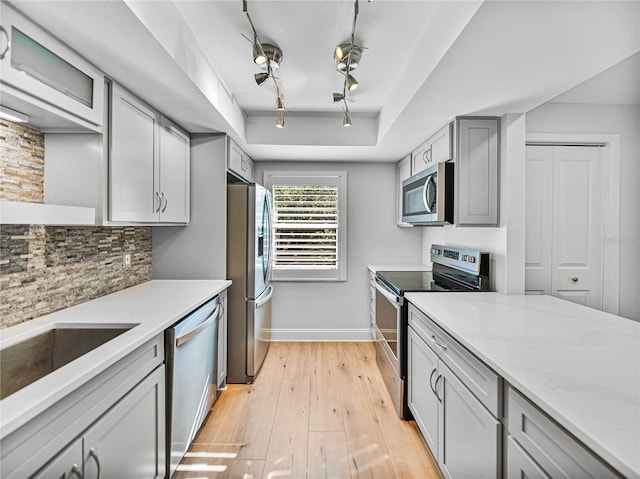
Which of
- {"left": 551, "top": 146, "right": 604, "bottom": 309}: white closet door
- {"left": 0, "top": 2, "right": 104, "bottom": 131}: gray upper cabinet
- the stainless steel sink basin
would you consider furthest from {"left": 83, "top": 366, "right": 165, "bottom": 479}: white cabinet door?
{"left": 551, "top": 146, "right": 604, "bottom": 309}: white closet door

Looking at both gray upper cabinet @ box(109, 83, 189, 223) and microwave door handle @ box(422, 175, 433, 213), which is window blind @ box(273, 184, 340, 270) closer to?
gray upper cabinet @ box(109, 83, 189, 223)

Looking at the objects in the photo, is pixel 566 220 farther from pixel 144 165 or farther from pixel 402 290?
pixel 144 165

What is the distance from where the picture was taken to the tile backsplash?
1.49m

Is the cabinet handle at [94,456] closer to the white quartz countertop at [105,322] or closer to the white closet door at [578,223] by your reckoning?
the white quartz countertop at [105,322]

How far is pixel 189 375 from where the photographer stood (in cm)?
194

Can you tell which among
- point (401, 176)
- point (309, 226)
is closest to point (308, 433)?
point (309, 226)

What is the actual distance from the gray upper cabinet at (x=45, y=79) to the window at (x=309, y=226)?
2.37 meters

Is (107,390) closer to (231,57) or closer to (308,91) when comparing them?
(231,57)

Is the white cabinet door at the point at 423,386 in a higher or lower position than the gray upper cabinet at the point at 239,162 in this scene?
lower

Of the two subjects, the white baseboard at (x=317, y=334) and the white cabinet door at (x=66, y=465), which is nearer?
the white cabinet door at (x=66, y=465)

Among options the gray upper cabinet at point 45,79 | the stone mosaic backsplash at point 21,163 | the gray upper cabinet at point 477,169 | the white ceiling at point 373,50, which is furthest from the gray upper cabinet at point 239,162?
the gray upper cabinet at point 477,169

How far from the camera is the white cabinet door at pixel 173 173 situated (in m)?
2.33

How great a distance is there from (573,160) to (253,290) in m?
2.59

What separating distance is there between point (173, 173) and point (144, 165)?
0.41 meters
